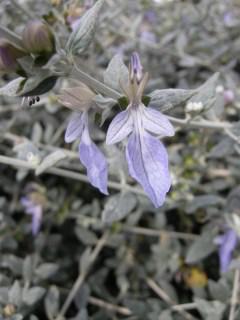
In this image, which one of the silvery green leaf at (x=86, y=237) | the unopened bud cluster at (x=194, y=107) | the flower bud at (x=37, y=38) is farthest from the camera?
the silvery green leaf at (x=86, y=237)

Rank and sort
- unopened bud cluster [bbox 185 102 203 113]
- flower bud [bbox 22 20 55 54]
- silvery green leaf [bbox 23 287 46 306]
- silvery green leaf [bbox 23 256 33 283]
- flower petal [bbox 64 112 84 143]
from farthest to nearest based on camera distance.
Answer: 1. silvery green leaf [bbox 23 256 33 283]
2. silvery green leaf [bbox 23 287 46 306]
3. unopened bud cluster [bbox 185 102 203 113]
4. flower petal [bbox 64 112 84 143]
5. flower bud [bbox 22 20 55 54]

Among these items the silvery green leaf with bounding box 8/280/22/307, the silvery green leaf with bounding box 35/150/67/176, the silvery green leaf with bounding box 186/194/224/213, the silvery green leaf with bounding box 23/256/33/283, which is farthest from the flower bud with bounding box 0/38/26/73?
the silvery green leaf with bounding box 186/194/224/213

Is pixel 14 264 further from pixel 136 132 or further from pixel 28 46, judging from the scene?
pixel 28 46

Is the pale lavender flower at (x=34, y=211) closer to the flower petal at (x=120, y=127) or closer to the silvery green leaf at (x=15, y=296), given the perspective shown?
the silvery green leaf at (x=15, y=296)

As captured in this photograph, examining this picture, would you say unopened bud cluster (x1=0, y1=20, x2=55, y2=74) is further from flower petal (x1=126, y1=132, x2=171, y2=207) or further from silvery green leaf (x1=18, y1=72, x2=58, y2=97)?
flower petal (x1=126, y1=132, x2=171, y2=207)

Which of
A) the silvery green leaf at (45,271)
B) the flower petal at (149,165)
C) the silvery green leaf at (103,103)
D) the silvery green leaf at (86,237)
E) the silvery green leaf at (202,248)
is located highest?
the silvery green leaf at (103,103)

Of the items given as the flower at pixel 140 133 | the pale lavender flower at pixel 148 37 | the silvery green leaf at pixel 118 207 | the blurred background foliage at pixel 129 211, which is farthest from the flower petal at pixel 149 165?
the pale lavender flower at pixel 148 37

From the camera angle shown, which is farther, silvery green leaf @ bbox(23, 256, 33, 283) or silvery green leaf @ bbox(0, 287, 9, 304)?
silvery green leaf @ bbox(23, 256, 33, 283)
